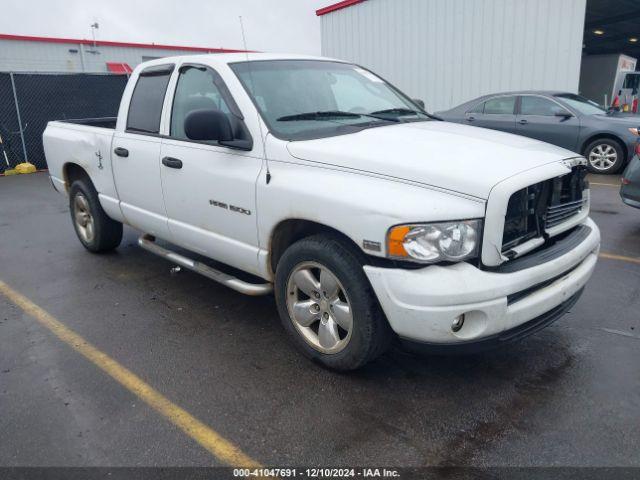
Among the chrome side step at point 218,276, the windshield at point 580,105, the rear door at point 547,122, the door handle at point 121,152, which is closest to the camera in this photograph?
the chrome side step at point 218,276

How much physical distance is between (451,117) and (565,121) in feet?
7.22

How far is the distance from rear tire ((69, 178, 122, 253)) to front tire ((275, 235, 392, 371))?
9.54ft

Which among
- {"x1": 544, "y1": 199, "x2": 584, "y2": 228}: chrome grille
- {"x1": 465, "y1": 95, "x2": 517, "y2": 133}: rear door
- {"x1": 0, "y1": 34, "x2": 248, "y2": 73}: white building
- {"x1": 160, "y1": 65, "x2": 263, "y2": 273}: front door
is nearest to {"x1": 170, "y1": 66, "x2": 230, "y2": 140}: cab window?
{"x1": 160, "y1": 65, "x2": 263, "y2": 273}: front door

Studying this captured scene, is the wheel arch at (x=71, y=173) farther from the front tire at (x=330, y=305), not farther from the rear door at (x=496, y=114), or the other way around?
the rear door at (x=496, y=114)

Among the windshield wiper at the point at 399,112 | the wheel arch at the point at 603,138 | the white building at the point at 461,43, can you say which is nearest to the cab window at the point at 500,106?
the wheel arch at the point at 603,138

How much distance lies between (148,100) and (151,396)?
262cm

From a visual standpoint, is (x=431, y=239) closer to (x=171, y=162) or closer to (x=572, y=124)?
(x=171, y=162)

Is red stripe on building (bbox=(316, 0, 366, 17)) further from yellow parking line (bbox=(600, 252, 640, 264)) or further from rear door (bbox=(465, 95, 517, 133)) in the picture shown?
yellow parking line (bbox=(600, 252, 640, 264))

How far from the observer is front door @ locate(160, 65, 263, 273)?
356cm

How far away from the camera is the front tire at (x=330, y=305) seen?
295cm

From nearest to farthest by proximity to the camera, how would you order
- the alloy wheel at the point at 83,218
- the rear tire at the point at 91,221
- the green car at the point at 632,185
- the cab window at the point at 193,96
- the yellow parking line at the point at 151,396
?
the yellow parking line at the point at 151,396, the cab window at the point at 193,96, the rear tire at the point at 91,221, the alloy wheel at the point at 83,218, the green car at the point at 632,185

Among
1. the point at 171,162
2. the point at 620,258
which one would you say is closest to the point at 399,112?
the point at 171,162

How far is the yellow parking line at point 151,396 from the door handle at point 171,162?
1.40 m

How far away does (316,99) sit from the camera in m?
3.88
